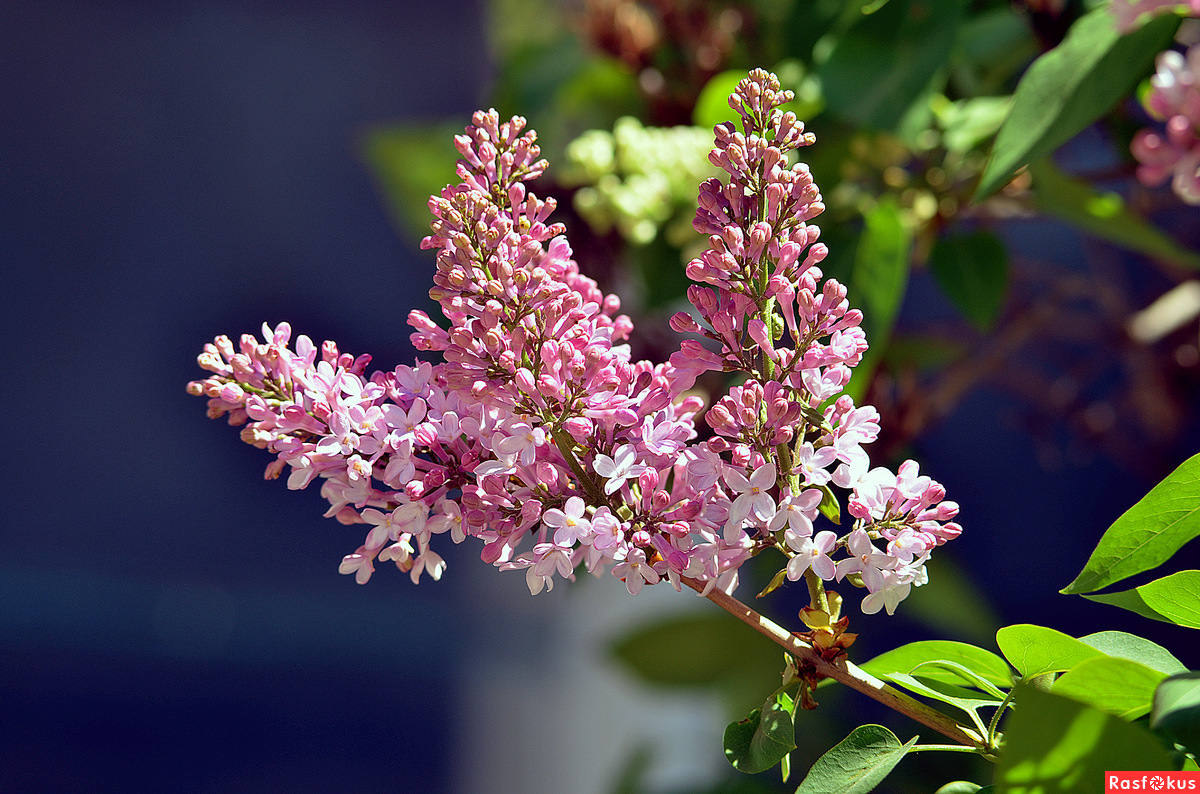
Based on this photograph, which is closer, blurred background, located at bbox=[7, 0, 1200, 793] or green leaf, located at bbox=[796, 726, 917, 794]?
green leaf, located at bbox=[796, 726, 917, 794]

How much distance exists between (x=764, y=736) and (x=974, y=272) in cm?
34

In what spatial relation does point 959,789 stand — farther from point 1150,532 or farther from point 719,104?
point 719,104

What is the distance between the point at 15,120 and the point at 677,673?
3.12 feet

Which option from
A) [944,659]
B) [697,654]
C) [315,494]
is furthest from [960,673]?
[315,494]

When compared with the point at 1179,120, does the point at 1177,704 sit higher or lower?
lower

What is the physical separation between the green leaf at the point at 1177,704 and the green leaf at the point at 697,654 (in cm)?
56

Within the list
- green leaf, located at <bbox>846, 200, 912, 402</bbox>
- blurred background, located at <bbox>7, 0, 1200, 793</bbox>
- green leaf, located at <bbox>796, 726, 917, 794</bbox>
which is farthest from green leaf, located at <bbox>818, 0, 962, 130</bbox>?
green leaf, located at <bbox>796, 726, 917, 794</bbox>

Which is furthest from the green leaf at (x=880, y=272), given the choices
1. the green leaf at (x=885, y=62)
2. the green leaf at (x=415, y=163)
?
the green leaf at (x=415, y=163)

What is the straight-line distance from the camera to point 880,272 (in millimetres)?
444

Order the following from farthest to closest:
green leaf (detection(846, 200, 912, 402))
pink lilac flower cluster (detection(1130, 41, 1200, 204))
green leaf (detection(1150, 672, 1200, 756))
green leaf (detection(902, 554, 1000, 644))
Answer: green leaf (detection(902, 554, 1000, 644)) → green leaf (detection(846, 200, 912, 402)) → pink lilac flower cluster (detection(1130, 41, 1200, 204)) → green leaf (detection(1150, 672, 1200, 756))

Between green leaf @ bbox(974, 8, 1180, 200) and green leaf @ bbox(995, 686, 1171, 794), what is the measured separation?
0.73 feet

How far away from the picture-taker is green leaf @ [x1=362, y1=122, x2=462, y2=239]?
2.31 feet

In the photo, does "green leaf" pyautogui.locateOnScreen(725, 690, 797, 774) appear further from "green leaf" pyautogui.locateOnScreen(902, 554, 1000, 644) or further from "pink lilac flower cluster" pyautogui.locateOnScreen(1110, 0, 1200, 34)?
"green leaf" pyautogui.locateOnScreen(902, 554, 1000, 644)

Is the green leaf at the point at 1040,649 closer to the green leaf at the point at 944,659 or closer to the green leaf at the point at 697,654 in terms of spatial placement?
the green leaf at the point at 944,659
